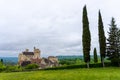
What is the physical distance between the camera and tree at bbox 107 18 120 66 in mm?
52375

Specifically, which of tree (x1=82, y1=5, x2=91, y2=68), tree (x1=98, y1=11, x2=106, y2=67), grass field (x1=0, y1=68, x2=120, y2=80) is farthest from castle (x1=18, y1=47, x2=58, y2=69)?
grass field (x1=0, y1=68, x2=120, y2=80)

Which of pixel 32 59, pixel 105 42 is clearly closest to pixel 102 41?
pixel 105 42

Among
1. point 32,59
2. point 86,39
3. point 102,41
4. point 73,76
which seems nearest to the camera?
point 73,76

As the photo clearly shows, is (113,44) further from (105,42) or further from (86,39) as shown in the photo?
(86,39)

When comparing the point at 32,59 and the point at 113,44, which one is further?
the point at 32,59

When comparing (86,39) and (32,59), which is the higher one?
(86,39)

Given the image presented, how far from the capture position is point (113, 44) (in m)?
53.7

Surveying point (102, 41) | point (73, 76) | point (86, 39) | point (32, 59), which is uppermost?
point (86, 39)

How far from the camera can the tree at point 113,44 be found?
2062 inches

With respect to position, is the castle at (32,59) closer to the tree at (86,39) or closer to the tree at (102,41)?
the tree at (102,41)

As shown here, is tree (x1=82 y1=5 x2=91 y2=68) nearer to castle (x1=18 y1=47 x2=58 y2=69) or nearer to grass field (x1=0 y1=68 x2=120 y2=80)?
grass field (x1=0 y1=68 x2=120 y2=80)

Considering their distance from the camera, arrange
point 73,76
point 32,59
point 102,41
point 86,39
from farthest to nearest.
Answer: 1. point 32,59
2. point 102,41
3. point 86,39
4. point 73,76

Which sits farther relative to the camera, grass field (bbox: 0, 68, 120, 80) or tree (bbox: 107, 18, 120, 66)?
tree (bbox: 107, 18, 120, 66)

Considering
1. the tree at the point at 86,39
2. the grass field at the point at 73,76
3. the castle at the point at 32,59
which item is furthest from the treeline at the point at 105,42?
the castle at the point at 32,59
